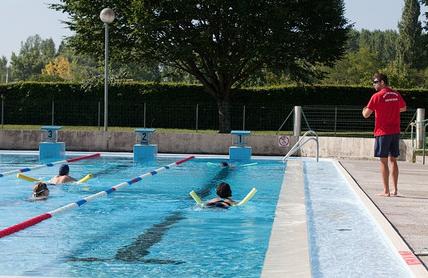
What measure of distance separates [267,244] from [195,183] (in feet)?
24.0

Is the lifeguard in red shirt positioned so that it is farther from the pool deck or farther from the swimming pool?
the swimming pool

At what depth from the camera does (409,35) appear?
273 feet

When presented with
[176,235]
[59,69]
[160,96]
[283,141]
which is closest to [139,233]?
[176,235]

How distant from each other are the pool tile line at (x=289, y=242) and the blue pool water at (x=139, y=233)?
15 centimetres

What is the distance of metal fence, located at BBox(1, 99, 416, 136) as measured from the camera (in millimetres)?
30303

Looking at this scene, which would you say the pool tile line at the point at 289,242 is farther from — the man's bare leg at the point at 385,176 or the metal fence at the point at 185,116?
the metal fence at the point at 185,116

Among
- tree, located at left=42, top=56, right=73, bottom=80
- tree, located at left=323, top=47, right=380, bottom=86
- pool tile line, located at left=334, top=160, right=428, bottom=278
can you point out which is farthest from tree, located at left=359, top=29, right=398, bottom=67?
pool tile line, located at left=334, top=160, right=428, bottom=278

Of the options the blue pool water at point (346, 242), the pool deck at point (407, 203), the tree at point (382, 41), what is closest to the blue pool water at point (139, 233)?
the blue pool water at point (346, 242)

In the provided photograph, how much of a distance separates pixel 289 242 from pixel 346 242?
0.55 m

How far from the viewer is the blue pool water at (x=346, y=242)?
5.14m

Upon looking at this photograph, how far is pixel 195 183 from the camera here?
14.2 metres

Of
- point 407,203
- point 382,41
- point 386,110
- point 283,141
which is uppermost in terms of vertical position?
point 382,41

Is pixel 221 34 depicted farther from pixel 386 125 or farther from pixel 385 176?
pixel 385 176

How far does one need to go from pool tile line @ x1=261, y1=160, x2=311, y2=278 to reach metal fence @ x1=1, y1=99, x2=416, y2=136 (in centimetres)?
1948
